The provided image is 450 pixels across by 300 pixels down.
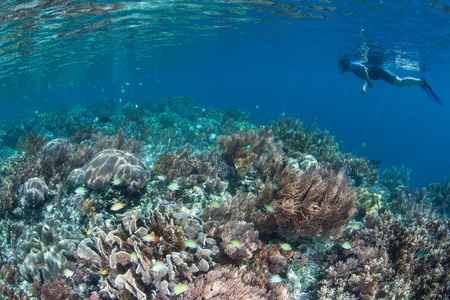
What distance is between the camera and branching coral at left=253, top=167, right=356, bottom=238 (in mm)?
4562

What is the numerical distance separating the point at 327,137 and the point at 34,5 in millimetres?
18936

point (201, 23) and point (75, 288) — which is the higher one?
point (201, 23)

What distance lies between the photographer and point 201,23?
2159 centimetres

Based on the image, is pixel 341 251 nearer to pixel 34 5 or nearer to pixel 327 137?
pixel 327 137

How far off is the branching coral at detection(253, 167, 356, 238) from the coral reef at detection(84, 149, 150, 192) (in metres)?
3.32

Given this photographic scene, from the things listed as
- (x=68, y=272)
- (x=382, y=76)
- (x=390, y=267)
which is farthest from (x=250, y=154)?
(x=382, y=76)

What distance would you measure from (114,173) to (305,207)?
4.84 metres

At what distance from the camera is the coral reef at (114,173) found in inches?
236

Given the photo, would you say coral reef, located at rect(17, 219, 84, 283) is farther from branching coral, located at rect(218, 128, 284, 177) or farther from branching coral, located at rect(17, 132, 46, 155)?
branching coral, located at rect(17, 132, 46, 155)

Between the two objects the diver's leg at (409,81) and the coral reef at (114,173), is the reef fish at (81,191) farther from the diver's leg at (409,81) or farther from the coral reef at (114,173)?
the diver's leg at (409,81)

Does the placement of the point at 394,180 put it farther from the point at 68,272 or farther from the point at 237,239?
the point at 68,272

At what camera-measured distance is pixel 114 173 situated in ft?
19.9

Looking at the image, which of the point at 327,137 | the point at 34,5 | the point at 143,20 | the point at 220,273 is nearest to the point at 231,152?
the point at 220,273

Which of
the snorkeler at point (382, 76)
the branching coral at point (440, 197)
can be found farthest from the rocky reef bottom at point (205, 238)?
the snorkeler at point (382, 76)
